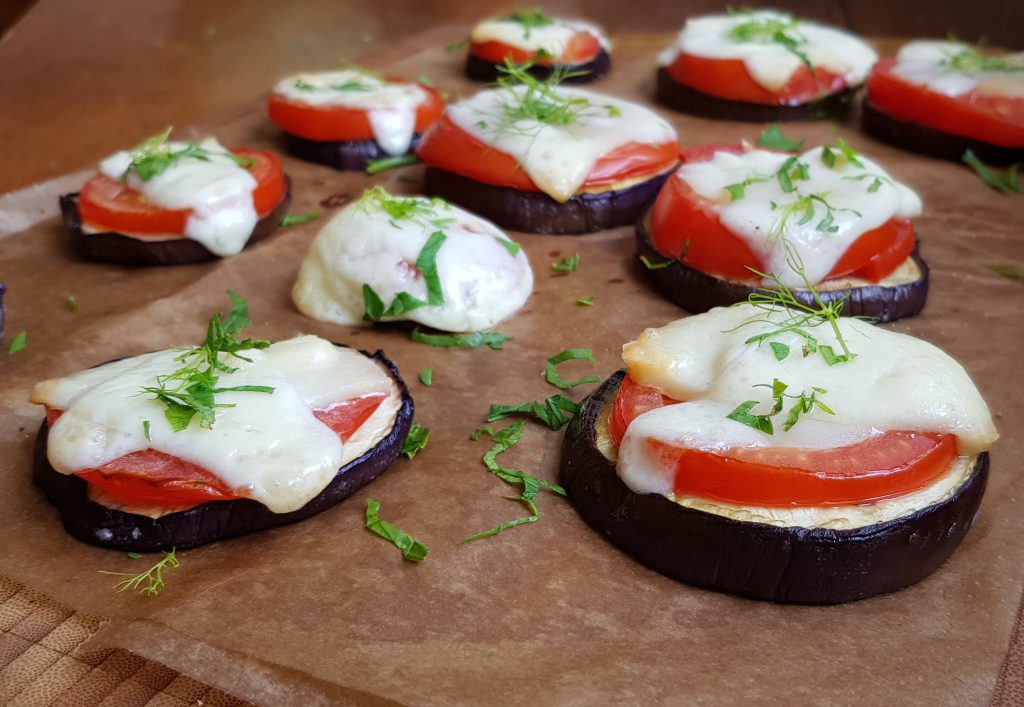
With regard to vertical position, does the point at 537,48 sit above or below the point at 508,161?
below

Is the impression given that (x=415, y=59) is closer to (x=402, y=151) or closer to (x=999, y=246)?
(x=402, y=151)

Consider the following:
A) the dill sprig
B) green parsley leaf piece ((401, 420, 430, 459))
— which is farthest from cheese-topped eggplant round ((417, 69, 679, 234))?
the dill sprig

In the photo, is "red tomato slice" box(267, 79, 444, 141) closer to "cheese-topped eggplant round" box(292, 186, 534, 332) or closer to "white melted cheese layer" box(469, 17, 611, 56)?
"white melted cheese layer" box(469, 17, 611, 56)

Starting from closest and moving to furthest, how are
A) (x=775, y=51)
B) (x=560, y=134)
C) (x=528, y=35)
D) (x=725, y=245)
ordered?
(x=725, y=245) < (x=560, y=134) < (x=775, y=51) < (x=528, y=35)

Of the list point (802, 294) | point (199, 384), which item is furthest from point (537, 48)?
point (199, 384)

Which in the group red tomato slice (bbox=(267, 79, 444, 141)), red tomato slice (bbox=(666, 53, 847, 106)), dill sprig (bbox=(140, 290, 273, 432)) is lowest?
red tomato slice (bbox=(267, 79, 444, 141))

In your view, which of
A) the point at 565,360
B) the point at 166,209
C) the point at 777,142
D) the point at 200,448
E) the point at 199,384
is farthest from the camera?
the point at 777,142

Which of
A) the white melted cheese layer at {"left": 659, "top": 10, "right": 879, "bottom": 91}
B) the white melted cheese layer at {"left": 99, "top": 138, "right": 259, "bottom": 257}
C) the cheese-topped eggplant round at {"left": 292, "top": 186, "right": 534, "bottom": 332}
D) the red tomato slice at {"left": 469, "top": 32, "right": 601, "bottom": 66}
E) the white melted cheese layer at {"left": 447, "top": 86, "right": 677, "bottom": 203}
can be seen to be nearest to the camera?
the cheese-topped eggplant round at {"left": 292, "top": 186, "right": 534, "bottom": 332}

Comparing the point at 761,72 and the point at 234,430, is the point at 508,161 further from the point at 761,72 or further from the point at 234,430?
the point at 234,430
